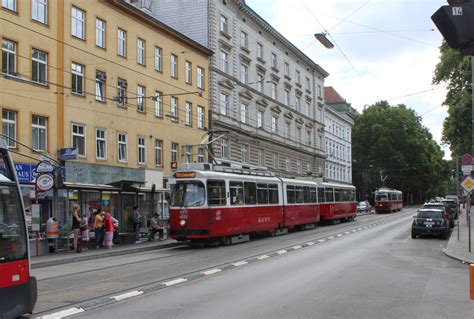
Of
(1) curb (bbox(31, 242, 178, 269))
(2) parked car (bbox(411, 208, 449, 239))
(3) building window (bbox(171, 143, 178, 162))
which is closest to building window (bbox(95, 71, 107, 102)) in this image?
(3) building window (bbox(171, 143, 178, 162))

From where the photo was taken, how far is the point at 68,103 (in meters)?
27.7

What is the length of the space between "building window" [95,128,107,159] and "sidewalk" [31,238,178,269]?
7.10 meters

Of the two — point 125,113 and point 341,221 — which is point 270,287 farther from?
point 341,221

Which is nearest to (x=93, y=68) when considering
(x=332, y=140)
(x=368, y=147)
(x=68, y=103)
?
(x=68, y=103)

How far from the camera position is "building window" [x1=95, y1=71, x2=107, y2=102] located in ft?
99.1

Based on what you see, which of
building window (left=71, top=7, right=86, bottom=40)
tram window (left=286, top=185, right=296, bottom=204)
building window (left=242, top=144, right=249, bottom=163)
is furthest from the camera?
building window (left=242, top=144, right=249, bottom=163)

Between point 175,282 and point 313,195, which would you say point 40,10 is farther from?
point 313,195

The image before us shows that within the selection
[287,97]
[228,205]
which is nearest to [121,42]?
[228,205]

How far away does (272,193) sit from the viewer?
1129 inches

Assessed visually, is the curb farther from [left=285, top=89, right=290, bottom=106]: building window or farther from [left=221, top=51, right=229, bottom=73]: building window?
[left=285, top=89, right=290, bottom=106]: building window

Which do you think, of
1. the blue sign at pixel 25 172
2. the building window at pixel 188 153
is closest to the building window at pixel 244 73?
the building window at pixel 188 153

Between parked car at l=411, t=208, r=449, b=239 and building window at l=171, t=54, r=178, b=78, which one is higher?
building window at l=171, t=54, r=178, b=78

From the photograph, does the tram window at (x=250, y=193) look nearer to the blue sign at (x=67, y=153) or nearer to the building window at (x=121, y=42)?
Answer: the blue sign at (x=67, y=153)

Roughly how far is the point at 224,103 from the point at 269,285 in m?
35.2
